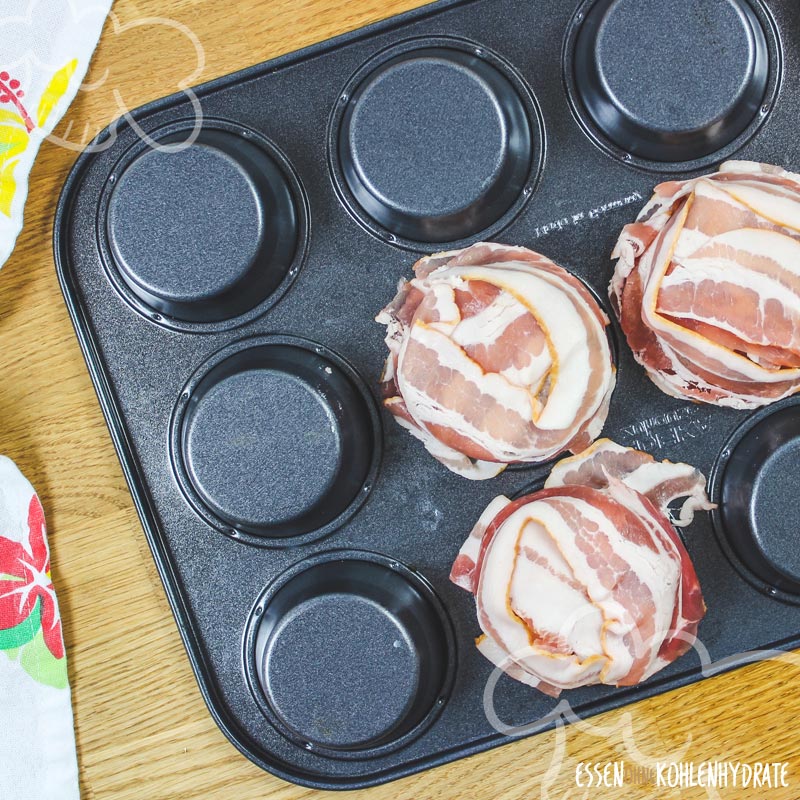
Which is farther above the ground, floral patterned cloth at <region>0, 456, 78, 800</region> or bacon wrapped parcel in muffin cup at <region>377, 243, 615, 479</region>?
bacon wrapped parcel in muffin cup at <region>377, 243, 615, 479</region>

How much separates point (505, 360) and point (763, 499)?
23 centimetres

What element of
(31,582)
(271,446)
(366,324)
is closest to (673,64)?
(366,324)

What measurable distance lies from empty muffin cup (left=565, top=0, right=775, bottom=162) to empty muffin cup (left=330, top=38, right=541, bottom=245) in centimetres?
8

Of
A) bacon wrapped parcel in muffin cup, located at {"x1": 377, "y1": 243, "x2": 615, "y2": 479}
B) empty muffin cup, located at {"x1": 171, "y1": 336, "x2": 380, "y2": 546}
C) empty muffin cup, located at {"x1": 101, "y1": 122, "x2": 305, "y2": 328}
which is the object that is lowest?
empty muffin cup, located at {"x1": 171, "y1": 336, "x2": 380, "y2": 546}

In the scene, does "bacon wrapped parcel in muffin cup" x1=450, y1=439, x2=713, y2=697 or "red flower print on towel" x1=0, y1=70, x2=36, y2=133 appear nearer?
"bacon wrapped parcel in muffin cup" x1=450, y1=439, x2=713, y2=697

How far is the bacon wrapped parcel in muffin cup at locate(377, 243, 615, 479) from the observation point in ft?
1.86

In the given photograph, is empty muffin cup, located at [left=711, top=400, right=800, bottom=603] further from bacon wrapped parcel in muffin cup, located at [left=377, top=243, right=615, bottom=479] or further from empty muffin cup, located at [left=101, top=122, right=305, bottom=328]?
empty muffin cup, located at [left=101, top=122, right=305, bottom=328]

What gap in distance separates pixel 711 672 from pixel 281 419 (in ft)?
1.31

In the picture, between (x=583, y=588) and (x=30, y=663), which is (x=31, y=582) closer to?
(x=30, y=663)

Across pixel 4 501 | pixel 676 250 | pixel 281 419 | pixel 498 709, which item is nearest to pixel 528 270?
pixel 676 250

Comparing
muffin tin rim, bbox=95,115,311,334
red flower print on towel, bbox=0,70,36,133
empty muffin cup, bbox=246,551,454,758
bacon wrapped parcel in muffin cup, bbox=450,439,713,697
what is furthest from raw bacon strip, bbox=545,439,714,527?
red flower print on towel, bbox=0,70,36,133

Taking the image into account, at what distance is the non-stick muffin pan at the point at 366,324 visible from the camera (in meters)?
0.60

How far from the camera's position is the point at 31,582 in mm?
661

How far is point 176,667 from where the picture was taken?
26.0 inches
